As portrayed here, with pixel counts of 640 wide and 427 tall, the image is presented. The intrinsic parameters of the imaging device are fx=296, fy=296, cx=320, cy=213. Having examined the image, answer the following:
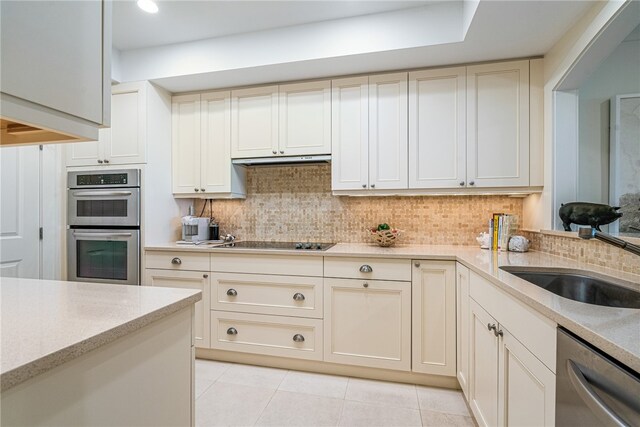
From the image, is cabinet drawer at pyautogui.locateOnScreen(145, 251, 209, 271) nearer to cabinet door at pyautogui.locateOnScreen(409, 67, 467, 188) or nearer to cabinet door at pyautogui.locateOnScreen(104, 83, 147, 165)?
cabinet door at pyautogui.locateOnScreen(104, 83, 147, 165)

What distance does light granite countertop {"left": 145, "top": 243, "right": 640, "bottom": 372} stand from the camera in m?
0.65

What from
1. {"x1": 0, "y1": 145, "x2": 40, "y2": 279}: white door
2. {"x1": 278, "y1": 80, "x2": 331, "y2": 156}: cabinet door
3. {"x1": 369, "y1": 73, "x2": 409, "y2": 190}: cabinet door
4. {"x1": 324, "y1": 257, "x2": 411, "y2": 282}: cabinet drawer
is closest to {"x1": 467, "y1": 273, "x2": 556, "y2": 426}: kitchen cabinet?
{"x1": 324, "y1": 257, "x2": 411, "y2": 282}: cabinet drawer

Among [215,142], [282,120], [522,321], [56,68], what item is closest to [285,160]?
[282,120]

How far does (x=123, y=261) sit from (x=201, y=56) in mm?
1768

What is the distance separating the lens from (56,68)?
684 millimetres

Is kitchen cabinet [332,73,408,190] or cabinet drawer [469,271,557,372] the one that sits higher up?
kitchen cabinet [332,73,408,190]

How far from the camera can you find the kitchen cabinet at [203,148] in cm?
258

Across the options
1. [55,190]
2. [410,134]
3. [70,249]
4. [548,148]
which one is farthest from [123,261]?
[548,148]

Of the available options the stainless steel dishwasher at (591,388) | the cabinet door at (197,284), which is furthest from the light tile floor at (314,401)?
the stainless steel dishwasher at (591,388)

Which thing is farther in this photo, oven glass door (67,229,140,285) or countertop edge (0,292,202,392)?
oven glass door (67,229,140,285)

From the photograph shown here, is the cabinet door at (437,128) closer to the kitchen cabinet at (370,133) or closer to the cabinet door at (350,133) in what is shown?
the kitchen cabinet at (370,133)

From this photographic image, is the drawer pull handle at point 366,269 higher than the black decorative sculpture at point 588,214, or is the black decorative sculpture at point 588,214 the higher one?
the black decorative sculpture at point 588,214

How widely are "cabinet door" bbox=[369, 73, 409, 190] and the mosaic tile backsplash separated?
1.06 ft

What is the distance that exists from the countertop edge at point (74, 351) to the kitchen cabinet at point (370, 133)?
1.73 metres
